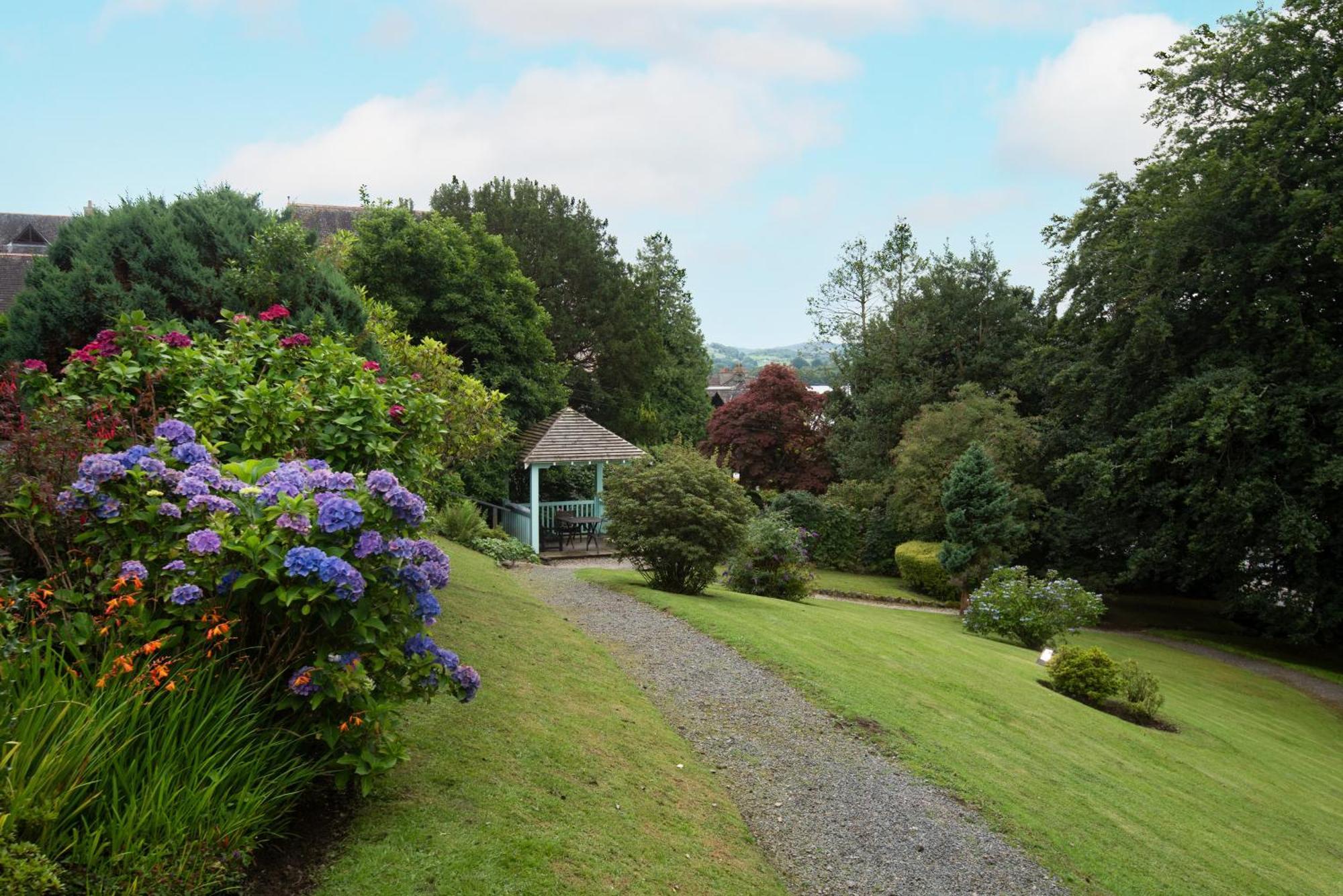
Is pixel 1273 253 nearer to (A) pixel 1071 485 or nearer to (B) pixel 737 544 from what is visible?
(A) pixel 1071 485

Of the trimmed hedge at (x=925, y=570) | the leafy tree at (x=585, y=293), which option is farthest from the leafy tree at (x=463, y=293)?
the trimmed hedge at (x=925, y=570)

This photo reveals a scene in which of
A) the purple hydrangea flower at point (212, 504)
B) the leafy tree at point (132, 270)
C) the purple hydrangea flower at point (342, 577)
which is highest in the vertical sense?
the leafy tree at point (132, 270)

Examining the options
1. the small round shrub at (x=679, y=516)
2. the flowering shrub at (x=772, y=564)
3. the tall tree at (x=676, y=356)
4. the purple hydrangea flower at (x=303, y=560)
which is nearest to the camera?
the purple hydrangea flower at (x=303, y=560)

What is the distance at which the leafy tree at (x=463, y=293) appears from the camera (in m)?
22.8

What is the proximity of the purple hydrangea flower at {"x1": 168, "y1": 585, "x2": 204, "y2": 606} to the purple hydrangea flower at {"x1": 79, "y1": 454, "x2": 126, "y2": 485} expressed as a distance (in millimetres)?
727

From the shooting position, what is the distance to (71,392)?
5953mm

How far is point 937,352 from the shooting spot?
29.7 meters

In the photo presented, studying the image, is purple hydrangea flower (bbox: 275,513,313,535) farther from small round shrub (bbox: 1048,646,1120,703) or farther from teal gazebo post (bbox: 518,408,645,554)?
teal gazebo post (bbox: 518,408,645,554)

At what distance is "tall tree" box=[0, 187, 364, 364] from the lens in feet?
27.4

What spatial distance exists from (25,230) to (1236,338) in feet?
184

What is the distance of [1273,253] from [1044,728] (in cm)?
1493

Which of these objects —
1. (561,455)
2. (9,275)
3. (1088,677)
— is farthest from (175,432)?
(9,275)

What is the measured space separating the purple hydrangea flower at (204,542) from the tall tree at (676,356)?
1308 inches

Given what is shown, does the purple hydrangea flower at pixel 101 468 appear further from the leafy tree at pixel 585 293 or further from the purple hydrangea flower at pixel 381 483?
the leafy tree at pixel 585 293
